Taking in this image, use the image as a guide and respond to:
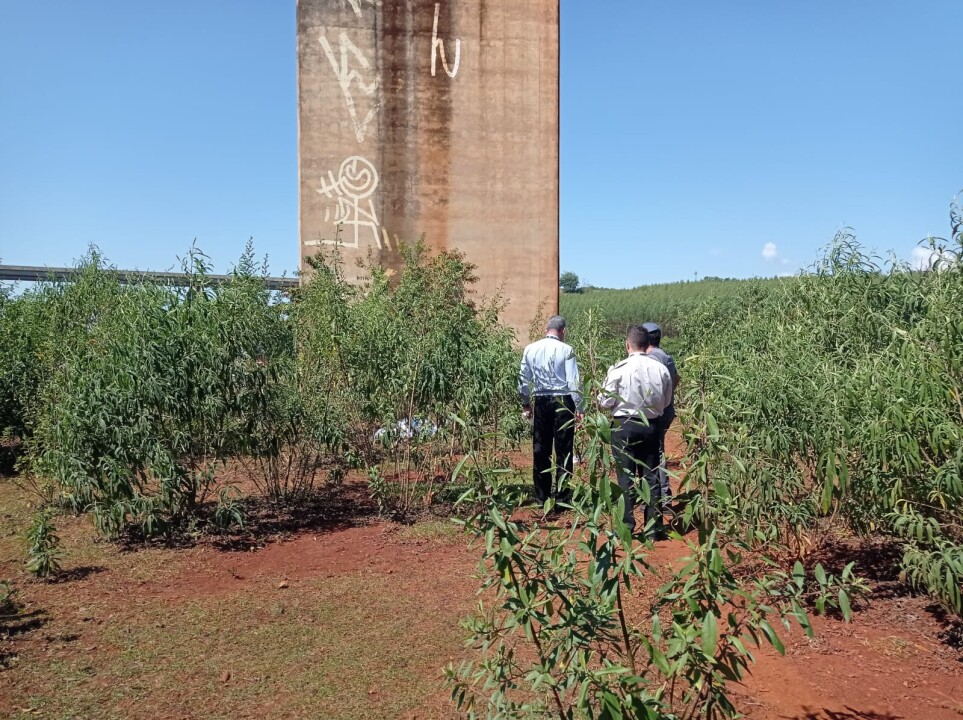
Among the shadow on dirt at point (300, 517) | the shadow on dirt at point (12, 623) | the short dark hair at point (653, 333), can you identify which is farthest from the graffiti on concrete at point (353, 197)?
the shadow on dirt at point (12, 623)

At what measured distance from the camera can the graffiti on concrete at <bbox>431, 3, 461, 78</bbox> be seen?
51.9ft

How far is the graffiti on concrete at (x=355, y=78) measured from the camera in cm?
1554

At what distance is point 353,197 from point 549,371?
9.36m

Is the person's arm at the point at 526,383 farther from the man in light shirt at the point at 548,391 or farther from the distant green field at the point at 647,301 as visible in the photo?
the distant green field at the point at 647,301

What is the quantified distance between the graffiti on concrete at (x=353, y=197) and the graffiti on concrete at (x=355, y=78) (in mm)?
618

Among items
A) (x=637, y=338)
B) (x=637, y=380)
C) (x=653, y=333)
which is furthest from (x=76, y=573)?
(x=653, y=333)

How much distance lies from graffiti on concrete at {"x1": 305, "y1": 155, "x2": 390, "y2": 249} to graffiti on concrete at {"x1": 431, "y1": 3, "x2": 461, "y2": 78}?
249 cm

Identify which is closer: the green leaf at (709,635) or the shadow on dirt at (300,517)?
the green leaf at (709,635)

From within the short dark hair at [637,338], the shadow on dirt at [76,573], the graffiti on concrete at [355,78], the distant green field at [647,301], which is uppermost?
the graffiti on concrete at [355,78]

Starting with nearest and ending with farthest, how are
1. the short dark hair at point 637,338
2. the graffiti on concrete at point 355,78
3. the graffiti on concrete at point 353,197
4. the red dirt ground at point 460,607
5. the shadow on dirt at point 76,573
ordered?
1. the red dirt ground at point 460,607
2. the shadow on dirt at point 76,573
3. the short dark hair at point 637,338
4. the graffiti on concrete at point 355,78
5. the graffiti on concrete at point 353,197

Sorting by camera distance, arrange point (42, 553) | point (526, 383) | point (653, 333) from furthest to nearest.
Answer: point (653, 333), point (526, 383), point (42, 553)

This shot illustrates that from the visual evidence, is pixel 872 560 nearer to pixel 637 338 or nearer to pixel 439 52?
pixel 637 338

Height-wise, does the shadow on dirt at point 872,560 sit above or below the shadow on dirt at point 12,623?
above

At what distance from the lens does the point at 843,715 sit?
12.7 ft
